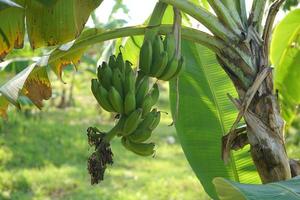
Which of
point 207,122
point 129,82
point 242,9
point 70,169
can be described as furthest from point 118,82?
point 70,169

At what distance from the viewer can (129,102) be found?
1.02m

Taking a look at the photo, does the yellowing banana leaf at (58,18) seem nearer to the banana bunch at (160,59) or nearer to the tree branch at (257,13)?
the banana bunch at (160,59)

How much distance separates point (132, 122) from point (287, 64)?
0.87 meters

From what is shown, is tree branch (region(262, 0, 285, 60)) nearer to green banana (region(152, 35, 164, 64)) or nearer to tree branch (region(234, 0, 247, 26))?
tree branch (region(234, 0, 247, 26))

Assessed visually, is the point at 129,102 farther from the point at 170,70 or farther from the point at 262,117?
the point at 262,117

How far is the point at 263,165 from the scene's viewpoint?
1.16 metres

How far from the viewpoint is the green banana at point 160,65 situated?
41.1 inches

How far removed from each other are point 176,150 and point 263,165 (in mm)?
4189

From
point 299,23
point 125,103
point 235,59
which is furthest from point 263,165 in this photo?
point 299,23

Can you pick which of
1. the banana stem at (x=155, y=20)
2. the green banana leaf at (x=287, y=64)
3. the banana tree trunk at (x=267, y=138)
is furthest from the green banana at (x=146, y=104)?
the green banana leaf at (x=287, y=64)

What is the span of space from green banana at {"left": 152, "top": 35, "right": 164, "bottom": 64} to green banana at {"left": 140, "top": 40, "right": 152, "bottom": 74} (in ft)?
0.04

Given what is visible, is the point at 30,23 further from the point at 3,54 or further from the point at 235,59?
the point at 235,59

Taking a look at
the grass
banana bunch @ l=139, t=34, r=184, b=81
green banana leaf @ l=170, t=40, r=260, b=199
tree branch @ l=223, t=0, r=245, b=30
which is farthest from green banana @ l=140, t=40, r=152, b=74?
the grass

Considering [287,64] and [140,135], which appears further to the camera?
[287,64]
